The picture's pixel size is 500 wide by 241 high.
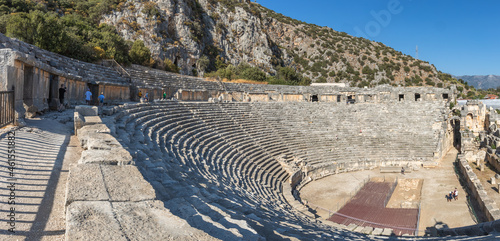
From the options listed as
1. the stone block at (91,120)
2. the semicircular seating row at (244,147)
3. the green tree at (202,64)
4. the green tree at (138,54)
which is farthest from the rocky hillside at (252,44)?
the stone block at (91,120)

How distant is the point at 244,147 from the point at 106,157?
37.0ft

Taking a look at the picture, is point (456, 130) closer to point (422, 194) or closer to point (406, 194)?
point (422, 194)

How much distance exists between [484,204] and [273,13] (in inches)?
2816

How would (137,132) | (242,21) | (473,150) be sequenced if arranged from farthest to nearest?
(242,21) → (473,150) → (137,132)

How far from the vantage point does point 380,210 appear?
12.5 meters

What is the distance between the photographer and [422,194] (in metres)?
15.0

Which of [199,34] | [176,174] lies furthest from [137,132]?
[199,34]

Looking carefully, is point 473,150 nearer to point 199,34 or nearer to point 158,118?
point 158,118

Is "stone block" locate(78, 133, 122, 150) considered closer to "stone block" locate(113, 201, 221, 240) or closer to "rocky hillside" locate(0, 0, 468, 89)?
"stone block" locate(113, 201, 221, 240)

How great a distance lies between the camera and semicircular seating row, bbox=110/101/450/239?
16.1 feet

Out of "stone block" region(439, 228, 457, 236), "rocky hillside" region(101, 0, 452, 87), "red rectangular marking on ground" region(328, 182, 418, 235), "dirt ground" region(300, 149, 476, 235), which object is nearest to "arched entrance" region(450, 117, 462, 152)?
"dirt ground" region(300, 149, 476, 235)

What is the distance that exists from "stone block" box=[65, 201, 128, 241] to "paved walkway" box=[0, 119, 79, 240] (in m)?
0.53

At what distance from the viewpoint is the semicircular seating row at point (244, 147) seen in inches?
193

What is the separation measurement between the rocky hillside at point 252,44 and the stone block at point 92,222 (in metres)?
35.4
